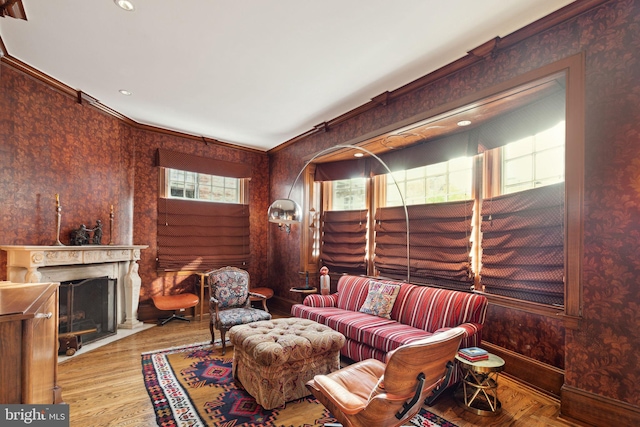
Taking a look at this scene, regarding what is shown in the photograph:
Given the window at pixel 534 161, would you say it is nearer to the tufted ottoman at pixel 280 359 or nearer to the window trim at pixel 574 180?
the window trim at pixel 574 180

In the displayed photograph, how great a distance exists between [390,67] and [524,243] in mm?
2171

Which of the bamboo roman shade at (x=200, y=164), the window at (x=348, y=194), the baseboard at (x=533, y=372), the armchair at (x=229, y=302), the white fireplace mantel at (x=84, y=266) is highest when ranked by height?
the bamboo roman shade at (x=200, y=164)

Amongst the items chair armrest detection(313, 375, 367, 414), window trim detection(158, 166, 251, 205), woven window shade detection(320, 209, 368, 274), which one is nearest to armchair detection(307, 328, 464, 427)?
chair armrest detection(313, 375, 367, 414)

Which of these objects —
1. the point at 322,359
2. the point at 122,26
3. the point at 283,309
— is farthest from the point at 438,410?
the point at 122,26

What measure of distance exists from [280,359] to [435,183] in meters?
2.91

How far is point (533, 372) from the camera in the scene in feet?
9.41

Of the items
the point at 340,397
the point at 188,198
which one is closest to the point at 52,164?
the point at 188,198

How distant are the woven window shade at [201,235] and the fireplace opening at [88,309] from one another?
932mm

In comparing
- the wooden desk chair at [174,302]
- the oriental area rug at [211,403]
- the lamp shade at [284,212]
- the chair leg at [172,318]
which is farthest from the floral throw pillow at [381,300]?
the chair leg at [172,318]

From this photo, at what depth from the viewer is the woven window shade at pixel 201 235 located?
5.21 metres

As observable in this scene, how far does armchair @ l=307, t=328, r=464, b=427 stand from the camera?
1548 millimetres

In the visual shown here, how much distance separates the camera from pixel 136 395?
2666mm

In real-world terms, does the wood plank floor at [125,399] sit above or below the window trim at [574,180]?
below

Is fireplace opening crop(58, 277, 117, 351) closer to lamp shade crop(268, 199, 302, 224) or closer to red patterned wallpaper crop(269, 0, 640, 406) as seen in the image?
lamp shade crop(268, 199, 302, 224)
